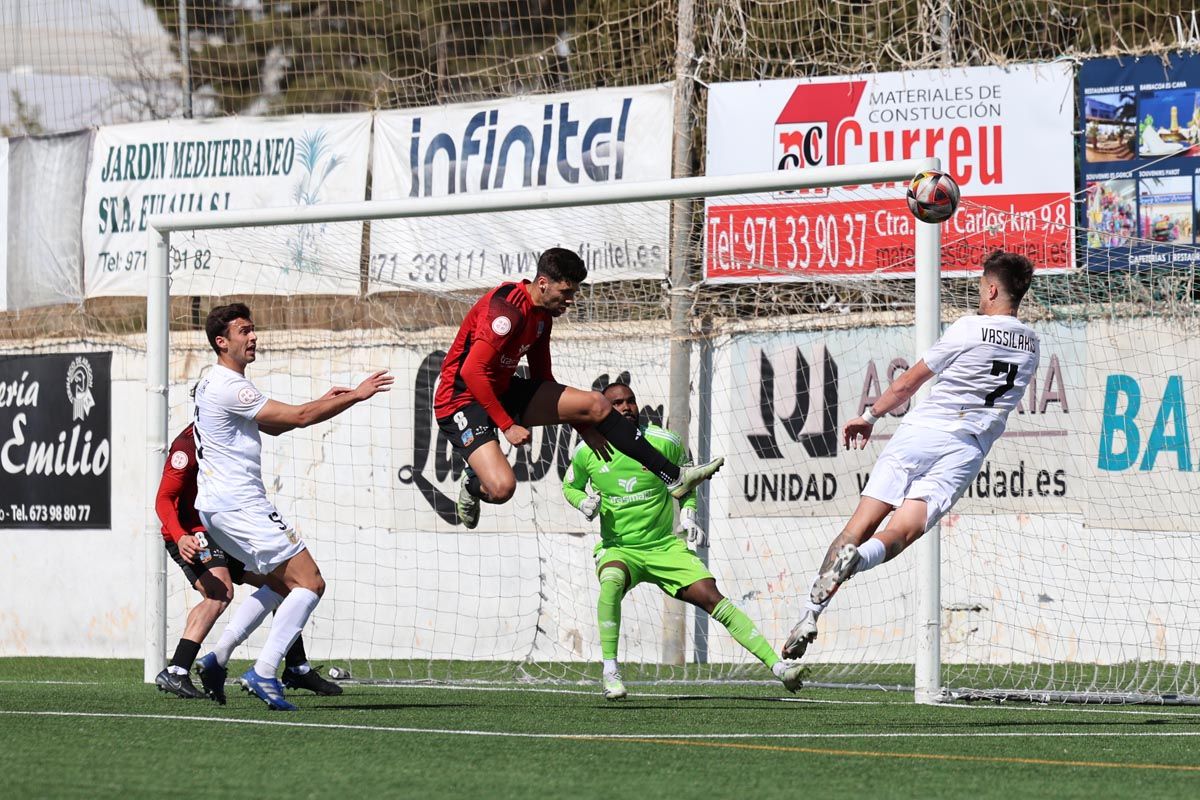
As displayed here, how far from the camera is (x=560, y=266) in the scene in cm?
895

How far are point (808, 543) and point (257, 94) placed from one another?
6881mm

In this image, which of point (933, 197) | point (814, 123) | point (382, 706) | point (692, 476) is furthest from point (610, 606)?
point (814, 123)

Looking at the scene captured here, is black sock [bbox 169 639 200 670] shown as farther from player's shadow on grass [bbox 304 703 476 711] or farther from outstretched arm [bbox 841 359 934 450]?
outstretched arm [bbox 841 359 934 450]

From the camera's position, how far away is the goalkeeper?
33.2 ft

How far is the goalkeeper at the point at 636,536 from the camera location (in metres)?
10.1

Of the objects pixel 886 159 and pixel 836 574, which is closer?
pixel 836 574

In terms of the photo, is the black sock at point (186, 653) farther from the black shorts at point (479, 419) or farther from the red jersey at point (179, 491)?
the black shorts at point (479, 419)

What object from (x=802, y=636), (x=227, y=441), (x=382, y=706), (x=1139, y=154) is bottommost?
(x=382, y=706)

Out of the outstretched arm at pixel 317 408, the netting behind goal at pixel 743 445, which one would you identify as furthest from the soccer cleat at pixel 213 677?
the netting behind goal at pixel 743 445

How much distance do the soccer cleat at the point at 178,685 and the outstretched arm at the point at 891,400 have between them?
3.81 m

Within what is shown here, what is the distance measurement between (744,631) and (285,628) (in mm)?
2749

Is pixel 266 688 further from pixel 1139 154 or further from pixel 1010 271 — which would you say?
pixel 1139 154

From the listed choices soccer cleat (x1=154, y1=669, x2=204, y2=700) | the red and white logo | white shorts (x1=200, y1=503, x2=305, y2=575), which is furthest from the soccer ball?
the red and white logo

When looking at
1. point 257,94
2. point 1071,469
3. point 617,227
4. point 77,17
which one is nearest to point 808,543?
point 1071,469
